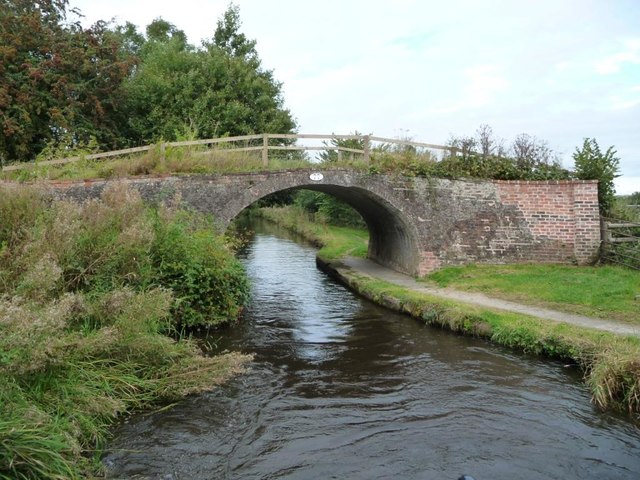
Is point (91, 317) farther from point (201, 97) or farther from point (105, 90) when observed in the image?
point (201, 97)

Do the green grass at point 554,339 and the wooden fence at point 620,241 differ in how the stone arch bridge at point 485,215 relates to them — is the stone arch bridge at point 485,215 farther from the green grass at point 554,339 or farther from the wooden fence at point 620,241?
the green grass at point 554,339

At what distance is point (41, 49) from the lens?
678 inches

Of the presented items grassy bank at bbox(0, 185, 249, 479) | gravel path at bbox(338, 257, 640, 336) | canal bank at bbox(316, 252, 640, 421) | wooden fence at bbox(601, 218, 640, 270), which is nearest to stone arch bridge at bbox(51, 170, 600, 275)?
wooden fence at bbox(601, 218, 640, 270)

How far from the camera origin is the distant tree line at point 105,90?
1659 cm

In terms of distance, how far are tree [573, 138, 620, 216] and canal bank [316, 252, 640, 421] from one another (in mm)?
5909

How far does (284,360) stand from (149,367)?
253 centimetres

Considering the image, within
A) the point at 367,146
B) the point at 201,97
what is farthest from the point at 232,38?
the point at 367,146

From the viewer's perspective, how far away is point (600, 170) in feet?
47.3

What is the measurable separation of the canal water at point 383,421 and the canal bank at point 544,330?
0.87ft

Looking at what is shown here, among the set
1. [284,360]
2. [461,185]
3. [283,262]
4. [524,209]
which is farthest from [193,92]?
[284,360]

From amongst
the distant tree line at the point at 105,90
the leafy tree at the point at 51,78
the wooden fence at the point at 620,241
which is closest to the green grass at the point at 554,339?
the wooden fence at the point at 620,241

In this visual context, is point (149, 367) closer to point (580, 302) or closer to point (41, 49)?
point (580, 302)

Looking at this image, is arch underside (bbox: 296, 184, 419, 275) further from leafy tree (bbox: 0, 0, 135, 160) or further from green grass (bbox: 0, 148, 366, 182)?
leafy tree (bbox: 0, 0, 135, 160)

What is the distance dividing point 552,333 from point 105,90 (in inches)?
689
